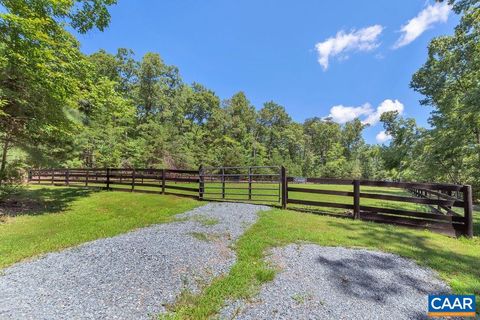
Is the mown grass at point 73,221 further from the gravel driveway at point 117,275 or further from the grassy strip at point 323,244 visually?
the grassy strip at point 323,244

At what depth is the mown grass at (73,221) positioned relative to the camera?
4796 millimetres

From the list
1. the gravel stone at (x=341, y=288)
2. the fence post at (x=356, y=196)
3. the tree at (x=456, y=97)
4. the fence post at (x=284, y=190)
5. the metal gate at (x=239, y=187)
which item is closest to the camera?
the gravel stone at (x=341, y=288)

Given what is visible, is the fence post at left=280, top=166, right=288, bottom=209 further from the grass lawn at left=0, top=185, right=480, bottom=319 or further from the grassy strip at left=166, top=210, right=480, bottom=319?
the grassy strip at left=166, top=210, right=480, bottom=319

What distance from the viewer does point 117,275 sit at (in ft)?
11.4

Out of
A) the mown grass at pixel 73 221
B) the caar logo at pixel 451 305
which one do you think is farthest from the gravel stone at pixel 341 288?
the mown grass at pixel 73 221

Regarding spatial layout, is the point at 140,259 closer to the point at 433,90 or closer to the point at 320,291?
the point at 320,291

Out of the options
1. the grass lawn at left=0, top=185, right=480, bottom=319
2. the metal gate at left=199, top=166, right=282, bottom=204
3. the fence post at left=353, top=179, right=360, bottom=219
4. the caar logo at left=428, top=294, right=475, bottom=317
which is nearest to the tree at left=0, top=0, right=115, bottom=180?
the grass lawn at left=0, top=185, right=480, bottom=319

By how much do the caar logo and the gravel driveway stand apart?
260 centimetres

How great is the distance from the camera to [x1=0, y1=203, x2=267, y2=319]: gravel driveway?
8.95 feet

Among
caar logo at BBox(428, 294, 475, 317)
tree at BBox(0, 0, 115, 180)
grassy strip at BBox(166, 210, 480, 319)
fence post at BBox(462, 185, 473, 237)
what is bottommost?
caar logo at BBox(428, 294, 475, 317)

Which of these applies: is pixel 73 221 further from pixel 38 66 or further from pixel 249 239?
pixel 249 239

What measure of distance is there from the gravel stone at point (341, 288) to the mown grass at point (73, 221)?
12.9 feet

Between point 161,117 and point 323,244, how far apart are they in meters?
34.8

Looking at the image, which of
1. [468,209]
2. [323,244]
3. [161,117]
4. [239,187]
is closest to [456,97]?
[468,209]
